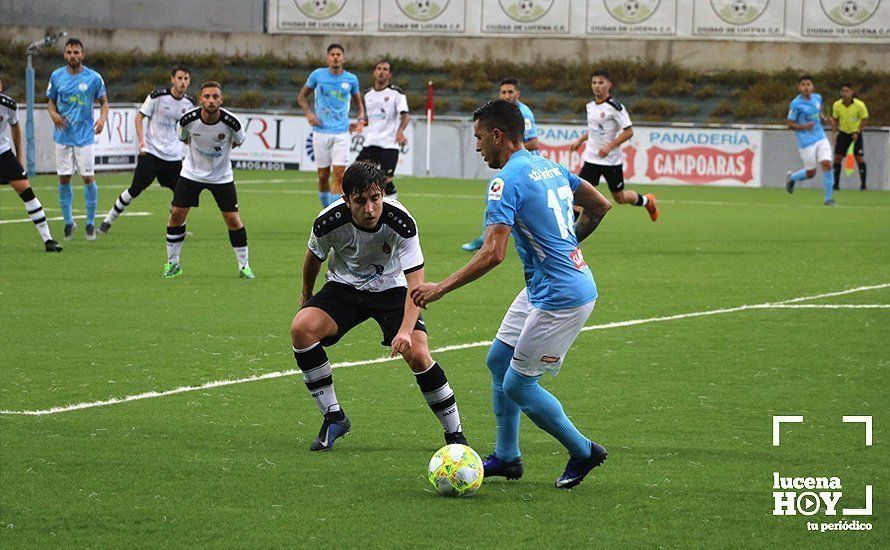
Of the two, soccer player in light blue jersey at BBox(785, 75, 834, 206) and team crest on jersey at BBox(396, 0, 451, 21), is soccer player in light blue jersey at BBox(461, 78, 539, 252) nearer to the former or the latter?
soccer player in light blue jersey at BBox(785, 75, 834, 206)

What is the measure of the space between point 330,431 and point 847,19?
3307 centimetres

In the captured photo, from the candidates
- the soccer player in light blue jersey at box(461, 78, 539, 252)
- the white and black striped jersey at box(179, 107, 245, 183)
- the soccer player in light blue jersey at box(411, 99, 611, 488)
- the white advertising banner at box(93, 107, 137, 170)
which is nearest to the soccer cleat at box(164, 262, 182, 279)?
the white and black striped jersey at box(179, 107, 245, 183)

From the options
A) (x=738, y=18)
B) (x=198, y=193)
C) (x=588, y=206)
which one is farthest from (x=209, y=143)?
(x=738, y=18)

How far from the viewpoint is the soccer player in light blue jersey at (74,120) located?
57.8ft

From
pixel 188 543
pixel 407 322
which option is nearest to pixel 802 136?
pixel 407 322

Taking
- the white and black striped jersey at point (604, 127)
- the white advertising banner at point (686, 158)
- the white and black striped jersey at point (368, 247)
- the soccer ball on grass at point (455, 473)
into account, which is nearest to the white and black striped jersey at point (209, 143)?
the white and black striped jersey at point (604, 127)

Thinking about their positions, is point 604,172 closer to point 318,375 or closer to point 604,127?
point 604,127

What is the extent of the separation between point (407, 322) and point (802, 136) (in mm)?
19828

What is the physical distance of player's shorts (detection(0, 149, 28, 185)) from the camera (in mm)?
16125

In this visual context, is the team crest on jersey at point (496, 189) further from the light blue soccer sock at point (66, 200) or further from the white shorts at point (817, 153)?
the white shorts at point (817, 153)

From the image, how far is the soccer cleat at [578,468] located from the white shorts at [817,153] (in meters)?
19.2

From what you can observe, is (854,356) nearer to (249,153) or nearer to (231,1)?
(249,153)

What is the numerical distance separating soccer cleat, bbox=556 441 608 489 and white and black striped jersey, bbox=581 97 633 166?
1204cm

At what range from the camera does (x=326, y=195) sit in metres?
19.6
